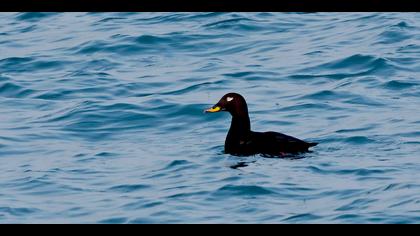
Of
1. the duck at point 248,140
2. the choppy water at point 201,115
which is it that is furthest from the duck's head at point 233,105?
the choppy water at point 201,115

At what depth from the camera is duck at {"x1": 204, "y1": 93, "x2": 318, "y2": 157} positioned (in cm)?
1130

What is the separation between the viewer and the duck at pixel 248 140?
37.1 feet

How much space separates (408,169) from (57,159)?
365cm

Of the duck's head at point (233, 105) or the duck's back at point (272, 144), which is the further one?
the duck's head at point (233, 105)

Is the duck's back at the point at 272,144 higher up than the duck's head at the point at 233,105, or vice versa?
the duck's head at the point at 233,105

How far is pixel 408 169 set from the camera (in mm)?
10383

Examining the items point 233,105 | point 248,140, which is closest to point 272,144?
point 248,140

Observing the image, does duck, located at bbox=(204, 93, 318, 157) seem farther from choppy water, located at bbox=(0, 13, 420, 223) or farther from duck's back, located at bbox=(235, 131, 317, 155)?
choppy water, located at bbox=(0, 13, 420, 223)

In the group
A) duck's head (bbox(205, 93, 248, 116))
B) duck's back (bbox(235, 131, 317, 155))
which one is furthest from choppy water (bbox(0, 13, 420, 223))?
duck's head (bbox(205, 93, 248, 116))

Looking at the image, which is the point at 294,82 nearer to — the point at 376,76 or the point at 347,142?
the point at 376,76

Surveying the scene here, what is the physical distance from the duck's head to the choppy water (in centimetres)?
40

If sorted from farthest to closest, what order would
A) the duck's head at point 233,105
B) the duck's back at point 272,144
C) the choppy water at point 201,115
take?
the duck's head at point 233,105
the duck's back at point 272,144
the choppy water at point 201,115

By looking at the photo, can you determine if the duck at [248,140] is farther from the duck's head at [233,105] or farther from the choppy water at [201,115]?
the choppy water at [201,115]

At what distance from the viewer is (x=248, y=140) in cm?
1198
